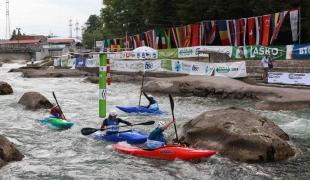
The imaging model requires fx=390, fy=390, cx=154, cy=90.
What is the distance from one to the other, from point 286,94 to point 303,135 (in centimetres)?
567

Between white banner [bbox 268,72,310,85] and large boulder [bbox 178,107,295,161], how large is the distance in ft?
28.2

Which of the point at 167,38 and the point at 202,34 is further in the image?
the point at 167,38

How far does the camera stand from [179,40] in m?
37.8

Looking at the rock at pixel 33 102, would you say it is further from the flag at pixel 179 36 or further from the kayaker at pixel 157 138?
the flag at pixel 179 36

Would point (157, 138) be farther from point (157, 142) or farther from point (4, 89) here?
point (4, 89)

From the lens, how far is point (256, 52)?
26156mm

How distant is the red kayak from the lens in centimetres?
957

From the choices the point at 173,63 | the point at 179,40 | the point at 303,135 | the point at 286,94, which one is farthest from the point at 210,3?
the point at 303,135

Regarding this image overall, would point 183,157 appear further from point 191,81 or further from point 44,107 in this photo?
point 191,81

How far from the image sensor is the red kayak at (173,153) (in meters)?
9.57

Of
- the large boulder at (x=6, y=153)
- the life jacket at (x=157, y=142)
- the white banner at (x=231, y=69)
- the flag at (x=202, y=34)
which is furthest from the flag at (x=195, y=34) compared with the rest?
the large boulder at (x=6, y=153)

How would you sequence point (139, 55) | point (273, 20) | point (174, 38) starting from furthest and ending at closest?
point (174, 38)
point (139, 55)
point (273, 20)

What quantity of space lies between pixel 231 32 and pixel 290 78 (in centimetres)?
1198

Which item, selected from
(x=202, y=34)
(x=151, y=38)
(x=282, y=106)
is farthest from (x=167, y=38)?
(x=282, y=106)
